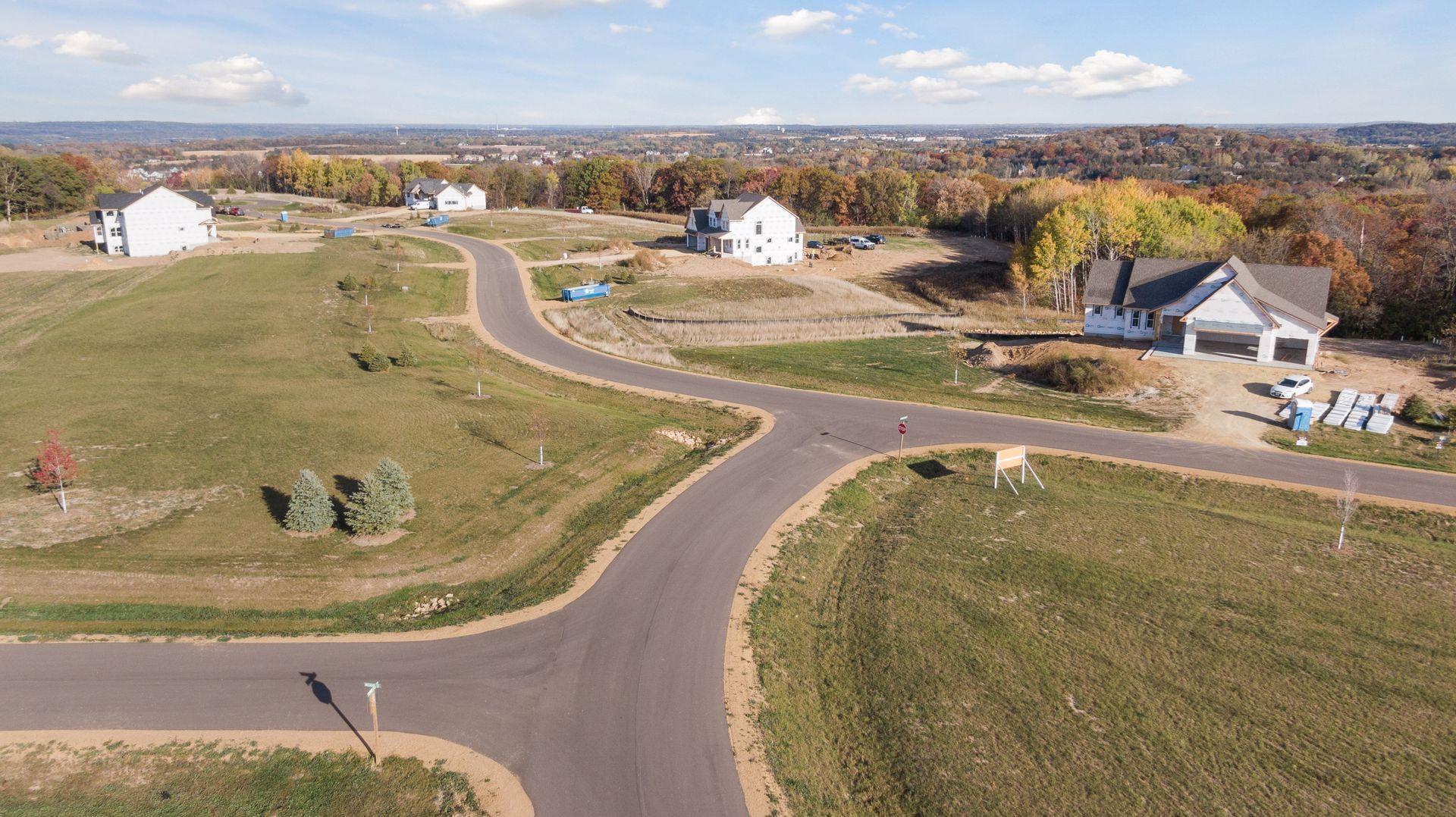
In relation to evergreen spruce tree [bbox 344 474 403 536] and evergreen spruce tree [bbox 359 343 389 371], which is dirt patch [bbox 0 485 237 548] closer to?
evergreen spruce tree [bbox 344 474 403 536]

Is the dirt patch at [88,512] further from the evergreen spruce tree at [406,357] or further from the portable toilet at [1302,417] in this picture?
the portable toilet at [1302,417]

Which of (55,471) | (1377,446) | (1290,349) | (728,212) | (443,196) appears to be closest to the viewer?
(55,471)

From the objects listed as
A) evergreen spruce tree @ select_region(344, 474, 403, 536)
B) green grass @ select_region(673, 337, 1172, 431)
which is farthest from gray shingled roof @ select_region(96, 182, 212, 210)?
evergreen spruce tree @ select_region(344, 474, 403, 536)

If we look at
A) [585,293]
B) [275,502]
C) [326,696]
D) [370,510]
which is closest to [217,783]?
[326,696]

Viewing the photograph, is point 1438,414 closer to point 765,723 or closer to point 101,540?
point 765,723

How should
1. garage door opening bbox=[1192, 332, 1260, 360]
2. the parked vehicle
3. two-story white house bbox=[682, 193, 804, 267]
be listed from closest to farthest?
the parked vehicle, garage door opening bbox=[1192, 332, 1260, 360], two-story white house bbox=[682, 193, 804, 267]

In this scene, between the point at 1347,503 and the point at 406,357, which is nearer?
the point at 1347,503

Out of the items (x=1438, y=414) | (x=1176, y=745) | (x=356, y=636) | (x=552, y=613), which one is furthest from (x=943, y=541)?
(x=1438, y=414)

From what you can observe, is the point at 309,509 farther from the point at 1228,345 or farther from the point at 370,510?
the point at 1228,345
